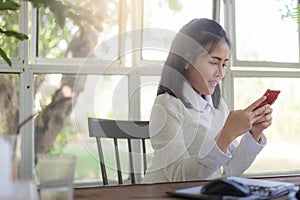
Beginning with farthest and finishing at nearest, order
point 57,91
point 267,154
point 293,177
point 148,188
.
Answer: point 267,154, point 57,91, point 293,177, point 148,188

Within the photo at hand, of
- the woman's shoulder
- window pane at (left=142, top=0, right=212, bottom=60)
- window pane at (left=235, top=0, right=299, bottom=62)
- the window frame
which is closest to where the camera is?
the woman's shoulder

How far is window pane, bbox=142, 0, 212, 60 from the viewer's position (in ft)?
8.84

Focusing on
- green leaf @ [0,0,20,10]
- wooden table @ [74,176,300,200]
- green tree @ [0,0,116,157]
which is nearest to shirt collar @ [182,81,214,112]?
wooden table @ [74,176,300,200]

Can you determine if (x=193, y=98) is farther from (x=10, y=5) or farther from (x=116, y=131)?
(x=10, y=5)

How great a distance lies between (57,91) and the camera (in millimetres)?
2537

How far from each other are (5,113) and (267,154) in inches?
62.0

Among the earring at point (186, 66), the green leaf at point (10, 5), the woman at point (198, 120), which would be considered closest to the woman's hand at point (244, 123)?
the woman at point (198, 120)

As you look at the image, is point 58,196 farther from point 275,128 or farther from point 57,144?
point 275,128

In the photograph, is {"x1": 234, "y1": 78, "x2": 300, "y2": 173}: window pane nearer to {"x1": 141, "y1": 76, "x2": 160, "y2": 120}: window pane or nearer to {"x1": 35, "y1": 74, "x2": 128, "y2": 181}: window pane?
{"x1": 141, "y1": 76, "x2": 160, "y2": 120}: window pane

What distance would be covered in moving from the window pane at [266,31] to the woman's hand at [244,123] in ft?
4.17

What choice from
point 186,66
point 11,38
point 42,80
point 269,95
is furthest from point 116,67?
point 269,95

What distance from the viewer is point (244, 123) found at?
159 cm

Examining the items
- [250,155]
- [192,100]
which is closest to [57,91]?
[192,100]

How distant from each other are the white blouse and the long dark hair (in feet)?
0.15
